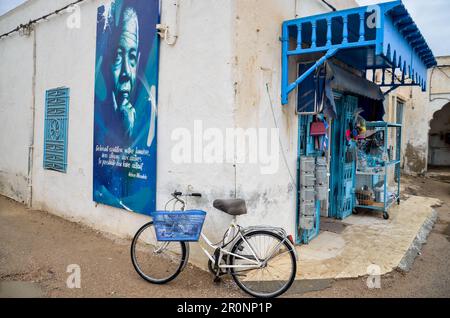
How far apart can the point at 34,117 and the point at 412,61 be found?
7.70 m

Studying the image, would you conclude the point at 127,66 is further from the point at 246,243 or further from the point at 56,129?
the point at 246,243

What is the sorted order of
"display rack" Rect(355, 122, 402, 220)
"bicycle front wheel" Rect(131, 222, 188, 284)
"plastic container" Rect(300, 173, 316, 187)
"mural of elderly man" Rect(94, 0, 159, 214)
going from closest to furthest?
"bicycle front wheel" Rect(131, 222, 188, 284) < "mural of elderly man" Rect(94, 0, 159, 214) < "plastic container" Rect(300, 173, 316, 187) < "display rack" Rect(355, 122, 402, 220)

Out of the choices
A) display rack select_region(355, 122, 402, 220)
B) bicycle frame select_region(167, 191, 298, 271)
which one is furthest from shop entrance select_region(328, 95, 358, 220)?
bicycle frame select_region(167, 191, 298, 271)

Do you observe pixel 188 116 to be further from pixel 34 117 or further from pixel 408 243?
pixel 34 117

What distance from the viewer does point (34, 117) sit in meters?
8.16

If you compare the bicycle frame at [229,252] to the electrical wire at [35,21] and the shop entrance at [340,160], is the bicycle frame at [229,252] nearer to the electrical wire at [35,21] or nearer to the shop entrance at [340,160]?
the shop entrance at [340,160]

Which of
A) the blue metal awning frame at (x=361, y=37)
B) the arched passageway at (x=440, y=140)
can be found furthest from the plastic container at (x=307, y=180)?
the arched passageway at (x=440, y=140)

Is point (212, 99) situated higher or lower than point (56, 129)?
higher

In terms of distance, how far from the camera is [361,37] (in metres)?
4.25

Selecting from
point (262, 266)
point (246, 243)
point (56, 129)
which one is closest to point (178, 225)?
point (246, 243)

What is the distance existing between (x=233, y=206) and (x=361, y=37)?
8.12 ft

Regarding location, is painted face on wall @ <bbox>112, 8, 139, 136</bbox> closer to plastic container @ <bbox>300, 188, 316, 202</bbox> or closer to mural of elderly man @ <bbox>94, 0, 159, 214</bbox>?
mural of elderly man @ <bbox>94, 0, 159, 214</bbox>

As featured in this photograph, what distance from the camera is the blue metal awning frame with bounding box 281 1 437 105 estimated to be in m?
4.21
